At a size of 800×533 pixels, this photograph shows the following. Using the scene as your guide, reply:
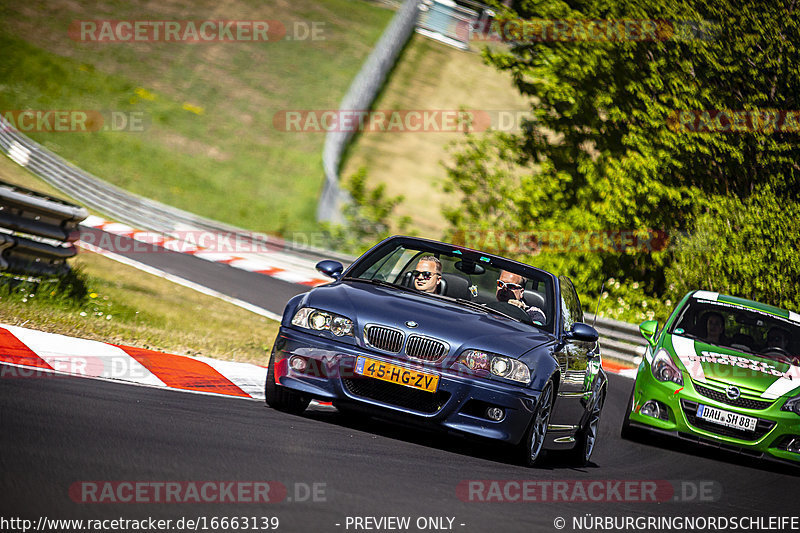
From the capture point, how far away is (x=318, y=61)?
173ft

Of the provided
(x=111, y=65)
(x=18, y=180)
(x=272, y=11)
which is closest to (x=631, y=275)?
(x=18, y=180)

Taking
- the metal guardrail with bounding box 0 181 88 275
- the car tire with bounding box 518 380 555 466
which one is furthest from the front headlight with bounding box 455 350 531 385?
the metal guardrail with bounding box 0 181 88 275

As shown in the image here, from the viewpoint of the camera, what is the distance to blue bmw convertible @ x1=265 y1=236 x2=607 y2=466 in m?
6.87

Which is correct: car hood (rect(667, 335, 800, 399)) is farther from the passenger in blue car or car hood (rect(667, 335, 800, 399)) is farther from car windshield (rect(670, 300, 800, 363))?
the passenger in blue car

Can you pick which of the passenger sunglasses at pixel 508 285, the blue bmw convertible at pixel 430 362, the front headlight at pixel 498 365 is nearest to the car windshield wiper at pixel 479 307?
the blue bmw convertible at pixel 430 362

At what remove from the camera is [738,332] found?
11109 millimetres

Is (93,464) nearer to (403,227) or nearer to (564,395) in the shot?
(564,395)

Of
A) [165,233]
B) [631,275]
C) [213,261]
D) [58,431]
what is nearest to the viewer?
[58,431]

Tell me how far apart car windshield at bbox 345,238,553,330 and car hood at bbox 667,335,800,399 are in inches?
98.1

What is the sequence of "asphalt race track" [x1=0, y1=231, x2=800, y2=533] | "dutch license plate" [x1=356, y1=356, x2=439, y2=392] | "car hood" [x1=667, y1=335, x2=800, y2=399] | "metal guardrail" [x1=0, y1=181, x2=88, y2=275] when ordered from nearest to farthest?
"asphalt race track" [x1=0, y1=231, x2=800, y2=533], "dutch license plate" [x1=356, y1=356, x2=439, y2=392], "metal guardrail" [x1=0, y1=181, x2=88, y2=275], "car hood" [x1=667, y1=335, x2=800, y2=399]

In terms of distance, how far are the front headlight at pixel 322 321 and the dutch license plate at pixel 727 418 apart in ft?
14.0

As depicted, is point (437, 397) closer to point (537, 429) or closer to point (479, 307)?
point (537, 429)

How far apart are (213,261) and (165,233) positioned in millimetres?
4392

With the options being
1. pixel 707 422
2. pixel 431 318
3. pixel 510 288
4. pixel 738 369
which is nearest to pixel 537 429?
pixel 431 318
